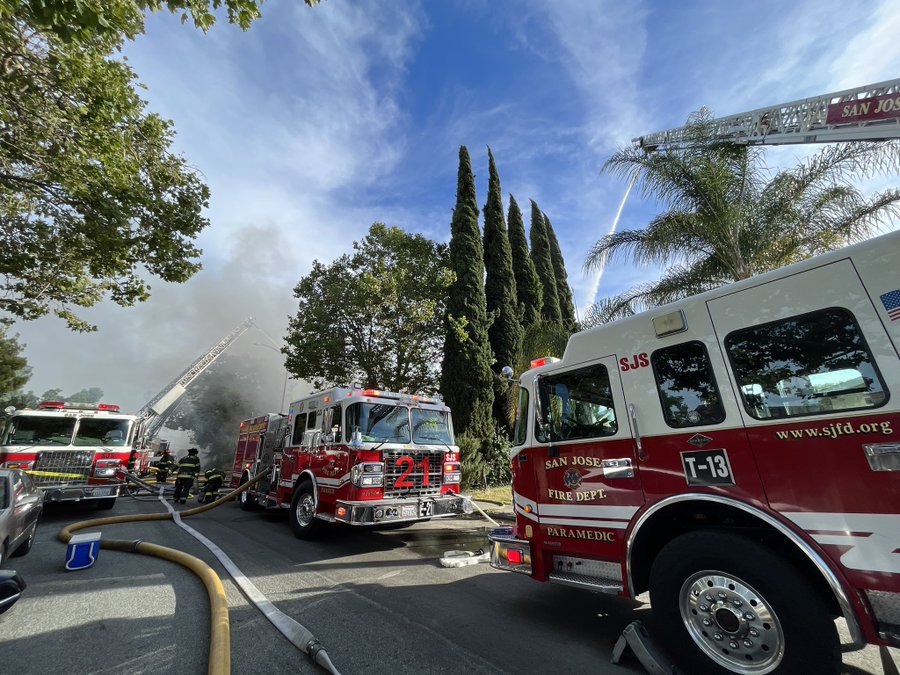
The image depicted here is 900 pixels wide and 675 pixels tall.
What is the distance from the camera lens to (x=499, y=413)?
1731 cm

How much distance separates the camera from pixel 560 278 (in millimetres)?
27938

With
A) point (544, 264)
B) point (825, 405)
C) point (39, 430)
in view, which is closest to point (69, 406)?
point (39, 430)

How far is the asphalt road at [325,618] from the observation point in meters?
3.05

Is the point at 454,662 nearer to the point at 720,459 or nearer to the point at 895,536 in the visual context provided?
the point at 720,459

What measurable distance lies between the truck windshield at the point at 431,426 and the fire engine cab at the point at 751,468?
4087 millimetres

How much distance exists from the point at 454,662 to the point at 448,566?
2.62m

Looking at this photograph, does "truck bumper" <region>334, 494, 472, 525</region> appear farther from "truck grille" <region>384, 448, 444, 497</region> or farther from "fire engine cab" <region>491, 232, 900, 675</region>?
"fire engine cab" <region>491, 232, 900, 675</region>

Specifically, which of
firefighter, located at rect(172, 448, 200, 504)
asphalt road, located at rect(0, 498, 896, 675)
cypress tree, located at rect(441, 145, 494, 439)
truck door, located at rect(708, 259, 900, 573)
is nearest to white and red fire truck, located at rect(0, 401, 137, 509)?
firefighter, located at rect(172, 448, 200, 504)

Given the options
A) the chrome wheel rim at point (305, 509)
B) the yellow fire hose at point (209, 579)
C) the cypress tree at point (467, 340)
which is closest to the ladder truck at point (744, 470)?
the yellow fire hose at point (209, 579)

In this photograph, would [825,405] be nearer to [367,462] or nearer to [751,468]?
[751,468]

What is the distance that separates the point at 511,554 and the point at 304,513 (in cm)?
508

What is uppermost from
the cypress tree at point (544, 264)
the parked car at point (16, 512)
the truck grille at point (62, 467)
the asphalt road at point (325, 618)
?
the cypress tree at point (544, 264)

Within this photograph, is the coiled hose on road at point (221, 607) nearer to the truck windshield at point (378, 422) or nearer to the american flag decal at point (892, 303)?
the truck windshield at point (378, 422)

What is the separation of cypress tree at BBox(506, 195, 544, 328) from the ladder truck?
666 inches
